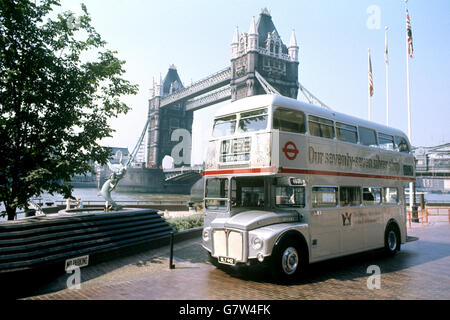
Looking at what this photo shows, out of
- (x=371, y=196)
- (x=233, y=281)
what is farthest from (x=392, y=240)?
(x=233, y=281)

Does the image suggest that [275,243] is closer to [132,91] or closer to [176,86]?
[132,91]

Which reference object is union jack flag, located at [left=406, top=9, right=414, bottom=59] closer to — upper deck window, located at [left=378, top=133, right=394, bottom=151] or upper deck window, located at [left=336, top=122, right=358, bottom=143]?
upper deck window, located at [left=378, top=133, right=394, bottom=151]

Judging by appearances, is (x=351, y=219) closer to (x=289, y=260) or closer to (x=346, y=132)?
(x=346, y=132)

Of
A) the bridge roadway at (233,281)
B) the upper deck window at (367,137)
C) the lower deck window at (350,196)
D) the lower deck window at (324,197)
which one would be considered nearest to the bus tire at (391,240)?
the bridge roadway at (233,281)

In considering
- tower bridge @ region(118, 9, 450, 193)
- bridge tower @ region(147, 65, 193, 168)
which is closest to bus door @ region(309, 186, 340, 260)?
tower bridge @ region(118, 9, 450, 193)

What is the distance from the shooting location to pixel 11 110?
7.94 meters

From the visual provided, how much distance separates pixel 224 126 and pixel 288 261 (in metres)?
3.80

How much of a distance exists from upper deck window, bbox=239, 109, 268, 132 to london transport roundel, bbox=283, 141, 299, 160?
0.68m

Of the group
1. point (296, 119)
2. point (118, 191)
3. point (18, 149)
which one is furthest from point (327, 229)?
point (118, 191)

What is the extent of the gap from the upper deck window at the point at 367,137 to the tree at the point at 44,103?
7391 millimetres

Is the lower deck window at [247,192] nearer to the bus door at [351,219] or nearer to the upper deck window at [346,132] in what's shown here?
the bus door at [351,219]

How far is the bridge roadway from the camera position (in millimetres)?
6293

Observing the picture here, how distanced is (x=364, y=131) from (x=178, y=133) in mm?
98090

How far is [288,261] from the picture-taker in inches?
283
